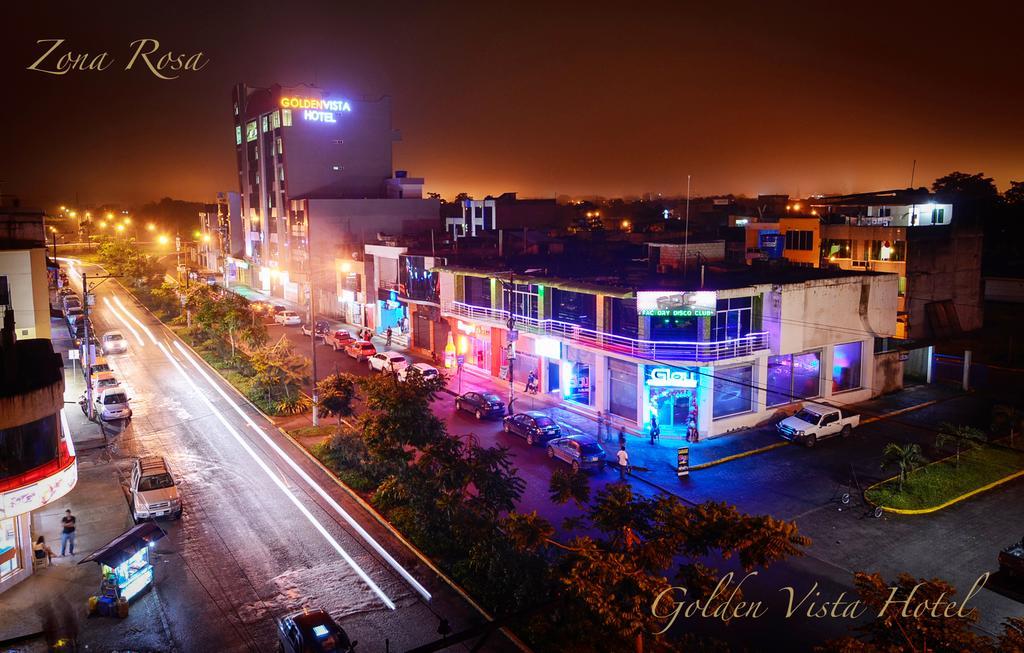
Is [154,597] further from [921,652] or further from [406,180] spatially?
[406,180]

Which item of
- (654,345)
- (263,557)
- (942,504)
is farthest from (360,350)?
(942,504)

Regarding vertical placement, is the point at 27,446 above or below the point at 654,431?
above

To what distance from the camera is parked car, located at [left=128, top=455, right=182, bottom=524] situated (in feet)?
Result: 78.9

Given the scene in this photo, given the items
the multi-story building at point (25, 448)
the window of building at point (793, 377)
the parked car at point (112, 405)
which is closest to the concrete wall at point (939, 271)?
the window of building at point (793, 377)

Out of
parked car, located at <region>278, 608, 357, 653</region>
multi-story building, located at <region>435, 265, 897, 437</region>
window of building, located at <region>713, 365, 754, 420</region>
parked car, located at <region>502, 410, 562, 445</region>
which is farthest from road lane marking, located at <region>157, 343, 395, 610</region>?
window of building, located at <region>713, 365, 754, 420</region>

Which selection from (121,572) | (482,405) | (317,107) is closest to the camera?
(121,572)

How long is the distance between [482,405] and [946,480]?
1961cm

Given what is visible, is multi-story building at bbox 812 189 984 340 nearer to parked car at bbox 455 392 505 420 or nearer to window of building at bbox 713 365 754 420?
window of building at bbox 713 365 754 420

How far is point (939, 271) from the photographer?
175ft

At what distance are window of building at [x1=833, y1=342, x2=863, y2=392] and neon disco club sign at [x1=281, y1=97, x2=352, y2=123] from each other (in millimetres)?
64354

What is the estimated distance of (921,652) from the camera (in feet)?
33.7

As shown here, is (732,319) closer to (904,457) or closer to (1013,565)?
(904,457)

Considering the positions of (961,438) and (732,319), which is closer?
(961,438)

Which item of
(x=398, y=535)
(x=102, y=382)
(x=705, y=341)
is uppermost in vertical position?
(x=705, y=341)
